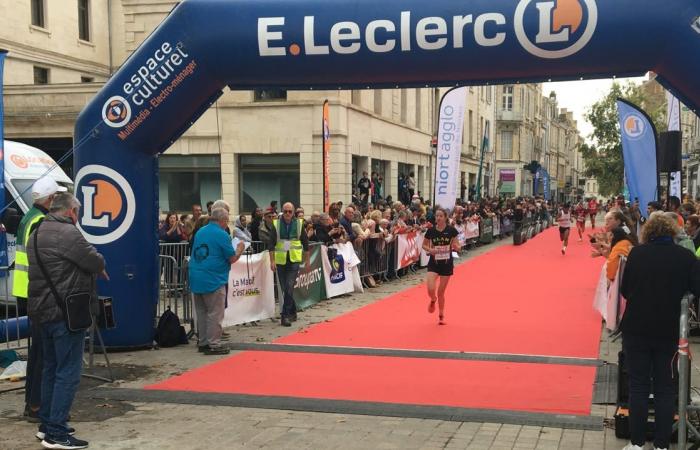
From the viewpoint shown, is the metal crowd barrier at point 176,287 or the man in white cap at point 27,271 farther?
the metal crowd barrier at point 176,287

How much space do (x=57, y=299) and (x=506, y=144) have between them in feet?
227

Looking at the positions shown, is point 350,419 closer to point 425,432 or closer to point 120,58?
point 425,432

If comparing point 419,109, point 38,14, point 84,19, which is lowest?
point 419,109

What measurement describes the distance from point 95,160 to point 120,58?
2537 cm

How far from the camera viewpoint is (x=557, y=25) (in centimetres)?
725

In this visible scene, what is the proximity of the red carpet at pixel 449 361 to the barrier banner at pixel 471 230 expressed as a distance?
9781mm

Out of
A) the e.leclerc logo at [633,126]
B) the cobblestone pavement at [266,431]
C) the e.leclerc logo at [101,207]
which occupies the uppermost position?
the e.leclerc logo at [633,126]

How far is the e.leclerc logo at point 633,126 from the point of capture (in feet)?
41.7

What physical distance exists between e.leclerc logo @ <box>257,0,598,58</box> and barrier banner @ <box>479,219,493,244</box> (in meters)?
21.0

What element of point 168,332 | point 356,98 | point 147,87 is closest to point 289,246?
point 168,332

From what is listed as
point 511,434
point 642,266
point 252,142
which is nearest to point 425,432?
point 511,434

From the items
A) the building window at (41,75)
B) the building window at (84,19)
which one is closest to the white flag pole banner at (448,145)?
the building window at (41,75)

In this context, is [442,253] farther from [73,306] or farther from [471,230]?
[471,230]

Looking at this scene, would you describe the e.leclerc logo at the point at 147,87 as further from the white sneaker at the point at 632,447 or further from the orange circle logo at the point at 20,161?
the orange circle logo at the point at 20,161
